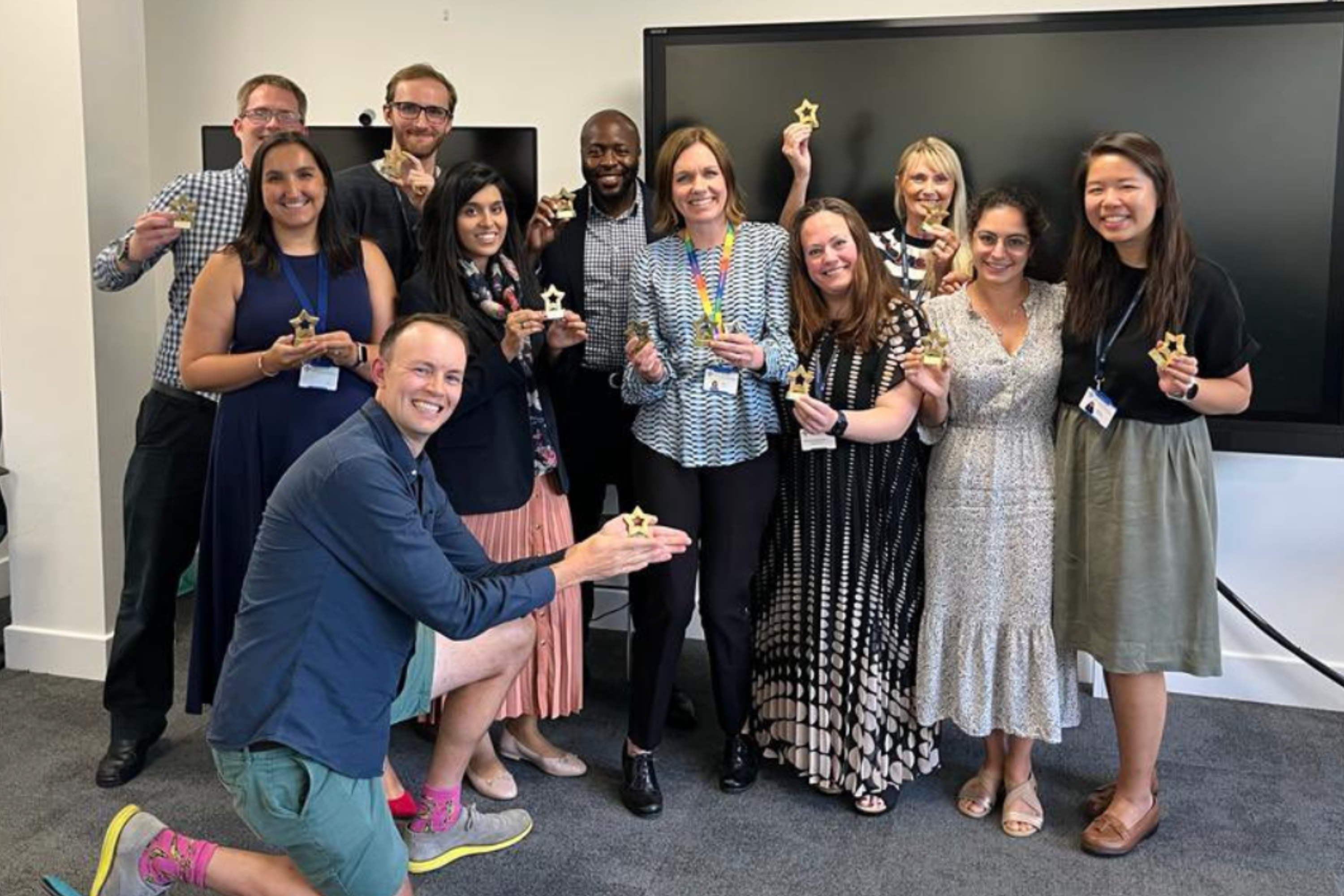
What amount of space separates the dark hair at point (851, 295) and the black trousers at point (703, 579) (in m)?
0.31

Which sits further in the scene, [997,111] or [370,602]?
[997,111]

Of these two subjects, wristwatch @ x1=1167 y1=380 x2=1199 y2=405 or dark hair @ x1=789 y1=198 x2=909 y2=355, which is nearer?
wristwatch @ x1=1167 y1=380 x2=1199 y2=405

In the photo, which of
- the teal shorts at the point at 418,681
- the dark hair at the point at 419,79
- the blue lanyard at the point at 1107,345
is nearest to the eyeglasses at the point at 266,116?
the dark hair at the point at 419,79

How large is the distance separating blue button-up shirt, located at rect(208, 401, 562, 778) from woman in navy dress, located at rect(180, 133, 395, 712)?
66 centimetres

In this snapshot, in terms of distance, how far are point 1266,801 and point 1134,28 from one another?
2098mm

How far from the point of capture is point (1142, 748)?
8.83 ft

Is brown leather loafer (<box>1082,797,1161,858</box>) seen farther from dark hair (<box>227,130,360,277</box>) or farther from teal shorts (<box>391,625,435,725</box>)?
dark hair (<box>227,130,360,277</box>)

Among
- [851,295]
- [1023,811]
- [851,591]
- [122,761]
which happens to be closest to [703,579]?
[851,591]

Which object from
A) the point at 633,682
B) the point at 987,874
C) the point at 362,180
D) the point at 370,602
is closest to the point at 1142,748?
the point at 987,874

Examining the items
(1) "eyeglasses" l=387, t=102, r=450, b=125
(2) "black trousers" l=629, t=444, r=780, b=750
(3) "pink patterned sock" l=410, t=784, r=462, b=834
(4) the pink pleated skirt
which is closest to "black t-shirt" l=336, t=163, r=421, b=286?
(1) "eyeglasses" l=387, t=102, r=450, b=125

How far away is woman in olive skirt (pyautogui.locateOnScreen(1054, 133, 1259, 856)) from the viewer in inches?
98.3

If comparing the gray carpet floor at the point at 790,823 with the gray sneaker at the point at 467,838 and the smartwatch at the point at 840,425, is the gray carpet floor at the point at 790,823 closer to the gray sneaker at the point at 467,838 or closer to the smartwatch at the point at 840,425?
the gray sneaker at the point at 467,838

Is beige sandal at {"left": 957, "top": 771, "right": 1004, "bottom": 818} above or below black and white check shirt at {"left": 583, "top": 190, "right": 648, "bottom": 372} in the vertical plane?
below

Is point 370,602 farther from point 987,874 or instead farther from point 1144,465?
point 1144,465
